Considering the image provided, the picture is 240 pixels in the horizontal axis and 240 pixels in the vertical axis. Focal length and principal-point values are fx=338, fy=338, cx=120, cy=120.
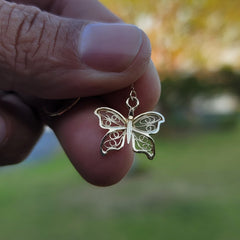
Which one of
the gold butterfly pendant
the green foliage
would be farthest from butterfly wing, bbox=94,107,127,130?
the green foliage

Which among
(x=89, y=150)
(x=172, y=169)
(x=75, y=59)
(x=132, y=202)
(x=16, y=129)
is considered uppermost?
(x=75, y=59)

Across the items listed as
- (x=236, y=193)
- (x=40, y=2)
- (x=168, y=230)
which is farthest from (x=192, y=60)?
(x=40, y=2)

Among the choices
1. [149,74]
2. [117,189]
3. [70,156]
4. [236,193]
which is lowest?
[117,189]

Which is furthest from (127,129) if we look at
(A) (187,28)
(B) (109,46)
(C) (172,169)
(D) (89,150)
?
(A) (187,28)

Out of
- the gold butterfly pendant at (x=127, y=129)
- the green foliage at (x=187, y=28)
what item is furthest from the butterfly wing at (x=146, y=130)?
the green foliage at (x=187, y=28)

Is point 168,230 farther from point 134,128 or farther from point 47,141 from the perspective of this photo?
point 47,141

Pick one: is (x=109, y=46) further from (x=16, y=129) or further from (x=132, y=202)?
(x=132, y=202)

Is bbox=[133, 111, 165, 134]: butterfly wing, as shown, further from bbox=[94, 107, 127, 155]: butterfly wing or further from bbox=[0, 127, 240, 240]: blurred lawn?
bbox=[0, 127, 240, 240]: blurred lawn

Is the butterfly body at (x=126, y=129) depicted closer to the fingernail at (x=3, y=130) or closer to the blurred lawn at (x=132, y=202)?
the fingernail at (x=3, y=130)
